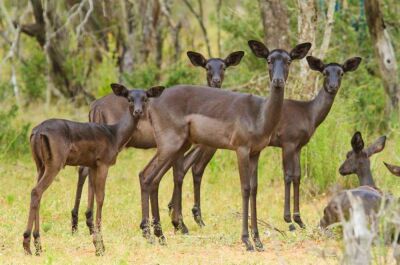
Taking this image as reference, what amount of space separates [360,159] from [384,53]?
487cm

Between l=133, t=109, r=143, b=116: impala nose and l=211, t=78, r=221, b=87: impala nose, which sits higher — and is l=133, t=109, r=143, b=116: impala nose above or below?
below

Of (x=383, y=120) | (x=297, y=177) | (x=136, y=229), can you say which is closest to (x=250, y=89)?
(x=383, y=120)

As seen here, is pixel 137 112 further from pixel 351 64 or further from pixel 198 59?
pixel 351 64

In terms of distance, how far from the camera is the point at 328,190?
14.0m

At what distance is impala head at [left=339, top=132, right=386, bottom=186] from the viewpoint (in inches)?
462

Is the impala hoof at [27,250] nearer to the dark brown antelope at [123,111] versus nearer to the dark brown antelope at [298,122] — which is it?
the dark brown antelope at [123,111]

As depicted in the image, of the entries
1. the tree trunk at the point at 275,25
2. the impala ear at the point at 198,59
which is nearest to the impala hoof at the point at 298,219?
the impala ear at the point at 198,59

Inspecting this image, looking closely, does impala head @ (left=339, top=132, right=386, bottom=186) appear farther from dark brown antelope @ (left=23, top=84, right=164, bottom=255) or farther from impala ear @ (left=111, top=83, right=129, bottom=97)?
impala ear @ (left=111, top=83, right=129, bottom=97)

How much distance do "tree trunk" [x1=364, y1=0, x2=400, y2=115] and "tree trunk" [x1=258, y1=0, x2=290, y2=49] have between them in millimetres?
1334

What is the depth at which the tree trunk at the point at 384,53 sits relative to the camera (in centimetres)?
1606

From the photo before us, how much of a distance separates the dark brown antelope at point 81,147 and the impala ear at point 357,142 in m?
2.37

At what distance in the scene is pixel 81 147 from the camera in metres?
10.2

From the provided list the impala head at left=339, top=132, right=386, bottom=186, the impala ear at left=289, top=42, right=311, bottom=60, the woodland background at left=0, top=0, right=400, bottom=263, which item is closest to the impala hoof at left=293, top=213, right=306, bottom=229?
the woodland background at left=0, top=0, right=400, bottom=263

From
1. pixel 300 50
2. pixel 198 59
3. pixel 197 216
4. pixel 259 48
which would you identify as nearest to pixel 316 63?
Answer: pixel 300 50
